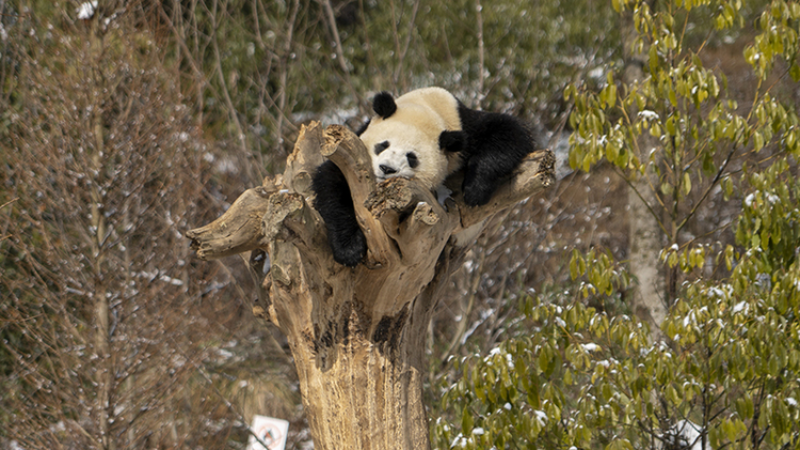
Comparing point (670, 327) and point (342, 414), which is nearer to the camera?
point (342, 414)

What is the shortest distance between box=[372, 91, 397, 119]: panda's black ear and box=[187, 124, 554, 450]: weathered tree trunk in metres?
0.38

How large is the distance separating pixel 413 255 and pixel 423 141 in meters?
0.56

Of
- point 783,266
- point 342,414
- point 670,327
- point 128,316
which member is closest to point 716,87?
point 783,266

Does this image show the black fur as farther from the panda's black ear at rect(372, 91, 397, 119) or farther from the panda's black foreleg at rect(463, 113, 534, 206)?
the panda's black ear at rect(372, 91, 397, 119)

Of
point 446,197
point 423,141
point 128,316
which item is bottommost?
point 446,197

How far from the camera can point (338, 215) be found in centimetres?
260

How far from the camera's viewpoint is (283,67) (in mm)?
6871

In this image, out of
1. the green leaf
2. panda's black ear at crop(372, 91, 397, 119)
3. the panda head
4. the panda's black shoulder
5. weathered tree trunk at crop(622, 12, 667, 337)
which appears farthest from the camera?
weathered tree trunk at crop(622, 12, 667, 337)

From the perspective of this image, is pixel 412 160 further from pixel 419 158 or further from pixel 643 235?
pixel 643 235

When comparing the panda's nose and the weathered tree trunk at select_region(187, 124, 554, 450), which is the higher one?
the panda's nose

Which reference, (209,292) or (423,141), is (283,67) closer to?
(209,292)

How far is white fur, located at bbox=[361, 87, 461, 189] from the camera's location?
8.72ft

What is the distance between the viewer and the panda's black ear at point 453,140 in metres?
2.74

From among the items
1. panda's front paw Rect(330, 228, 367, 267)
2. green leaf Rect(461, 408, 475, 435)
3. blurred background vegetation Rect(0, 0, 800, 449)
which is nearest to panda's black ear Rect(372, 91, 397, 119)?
panda's front paw Rect(330, 228, 367, 267)
